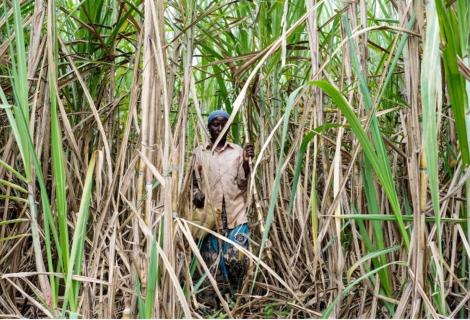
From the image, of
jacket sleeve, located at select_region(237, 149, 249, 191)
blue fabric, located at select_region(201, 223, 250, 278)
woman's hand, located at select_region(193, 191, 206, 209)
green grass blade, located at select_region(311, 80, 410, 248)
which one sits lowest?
blue fabric, located at select_region(201, 223, 250, 278)

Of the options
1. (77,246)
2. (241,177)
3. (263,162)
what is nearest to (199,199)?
(241,177)

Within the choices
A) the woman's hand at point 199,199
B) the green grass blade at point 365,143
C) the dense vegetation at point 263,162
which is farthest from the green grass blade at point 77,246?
the woman's hand at point 199,199

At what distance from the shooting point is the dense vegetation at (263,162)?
1175 mm

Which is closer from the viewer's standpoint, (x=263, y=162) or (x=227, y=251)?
(x=263, y=162)

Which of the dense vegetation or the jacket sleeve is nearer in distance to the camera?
the dense vegetation

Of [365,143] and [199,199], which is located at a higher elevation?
[365,143]

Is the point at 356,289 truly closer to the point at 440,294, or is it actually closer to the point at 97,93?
the point at 440,294

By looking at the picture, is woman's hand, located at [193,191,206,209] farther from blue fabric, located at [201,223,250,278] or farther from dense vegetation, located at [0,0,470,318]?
dense vegetation, located at [0,0,470,318]

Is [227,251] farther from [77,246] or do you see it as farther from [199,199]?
[77,246]

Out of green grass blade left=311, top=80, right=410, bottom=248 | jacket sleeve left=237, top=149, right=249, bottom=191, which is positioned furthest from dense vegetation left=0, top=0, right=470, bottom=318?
jacket sleeve left=237, top=149, right=249, bottom=191

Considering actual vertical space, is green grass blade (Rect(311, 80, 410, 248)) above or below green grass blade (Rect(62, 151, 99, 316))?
above

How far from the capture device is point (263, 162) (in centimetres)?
252

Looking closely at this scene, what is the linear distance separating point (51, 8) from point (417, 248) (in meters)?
0.93

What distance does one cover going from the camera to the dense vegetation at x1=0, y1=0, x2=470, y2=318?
1.17 m
